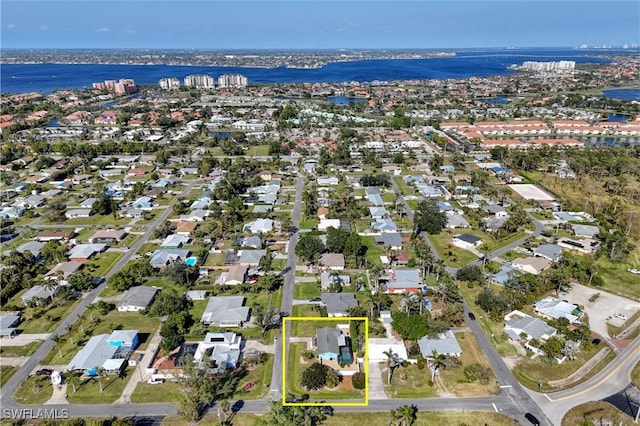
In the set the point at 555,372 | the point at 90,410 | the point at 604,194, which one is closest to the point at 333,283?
the point at 555,372

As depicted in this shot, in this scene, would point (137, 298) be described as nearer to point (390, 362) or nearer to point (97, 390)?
point (97, 390)

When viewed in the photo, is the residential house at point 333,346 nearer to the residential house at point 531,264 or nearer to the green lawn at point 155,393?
the green lawn at point 155,393

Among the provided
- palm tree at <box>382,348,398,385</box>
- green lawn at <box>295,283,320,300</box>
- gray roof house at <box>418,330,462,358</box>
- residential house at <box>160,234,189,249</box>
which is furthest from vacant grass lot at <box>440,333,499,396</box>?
residential house at <box>160,234,189,249</box>

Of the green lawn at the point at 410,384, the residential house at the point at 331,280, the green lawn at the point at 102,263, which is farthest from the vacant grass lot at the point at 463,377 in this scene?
the green lawn at the point at 102,263

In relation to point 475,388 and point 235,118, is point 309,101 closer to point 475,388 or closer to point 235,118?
point 235,118

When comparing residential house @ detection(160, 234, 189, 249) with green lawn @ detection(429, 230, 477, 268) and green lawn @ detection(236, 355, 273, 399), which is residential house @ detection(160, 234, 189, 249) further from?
green lawn @ detection(429, 230, 477, 268)

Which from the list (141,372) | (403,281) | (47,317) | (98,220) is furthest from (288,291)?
Answer: (98,220)
